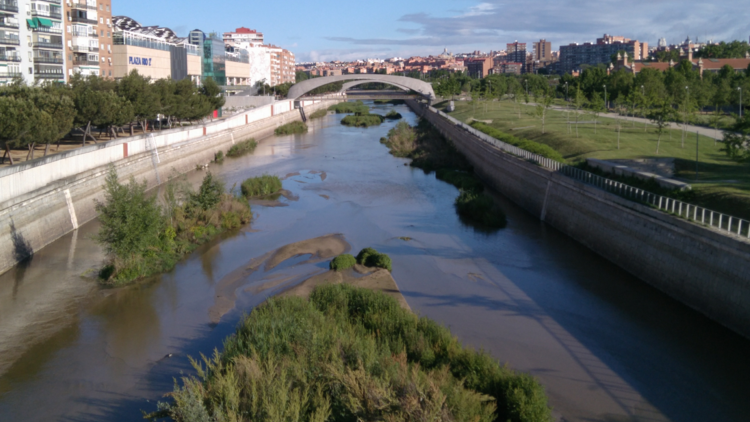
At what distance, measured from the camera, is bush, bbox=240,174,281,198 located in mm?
23484

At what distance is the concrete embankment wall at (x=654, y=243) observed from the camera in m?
10.7

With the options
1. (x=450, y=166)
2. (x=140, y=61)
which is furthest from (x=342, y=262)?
(x=140, y=61)

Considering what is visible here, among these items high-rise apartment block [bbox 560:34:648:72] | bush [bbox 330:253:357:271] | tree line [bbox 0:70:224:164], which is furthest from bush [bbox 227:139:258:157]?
high-rise apartment block [bbox 560:34:648:72]

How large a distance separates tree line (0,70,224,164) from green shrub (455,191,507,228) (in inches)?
551

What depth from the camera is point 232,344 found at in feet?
28.1

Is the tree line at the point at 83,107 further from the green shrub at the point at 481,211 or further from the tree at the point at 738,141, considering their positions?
the tree at the point at 738,141

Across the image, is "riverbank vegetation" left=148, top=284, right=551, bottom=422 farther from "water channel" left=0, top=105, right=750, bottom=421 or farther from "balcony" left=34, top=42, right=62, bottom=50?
"balcony" left=34, top=42, right=62, bottom=50

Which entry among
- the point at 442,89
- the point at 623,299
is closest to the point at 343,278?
the point at 623,299

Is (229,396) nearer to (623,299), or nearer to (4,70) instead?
(623,299)

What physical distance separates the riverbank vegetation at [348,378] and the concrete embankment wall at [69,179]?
832 centimetres

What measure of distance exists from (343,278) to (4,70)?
92.6 ft

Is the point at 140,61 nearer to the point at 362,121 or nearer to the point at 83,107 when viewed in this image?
the point at 83,107

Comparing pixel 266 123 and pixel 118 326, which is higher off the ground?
pixel 266 123

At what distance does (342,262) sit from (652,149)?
43.2 feet
